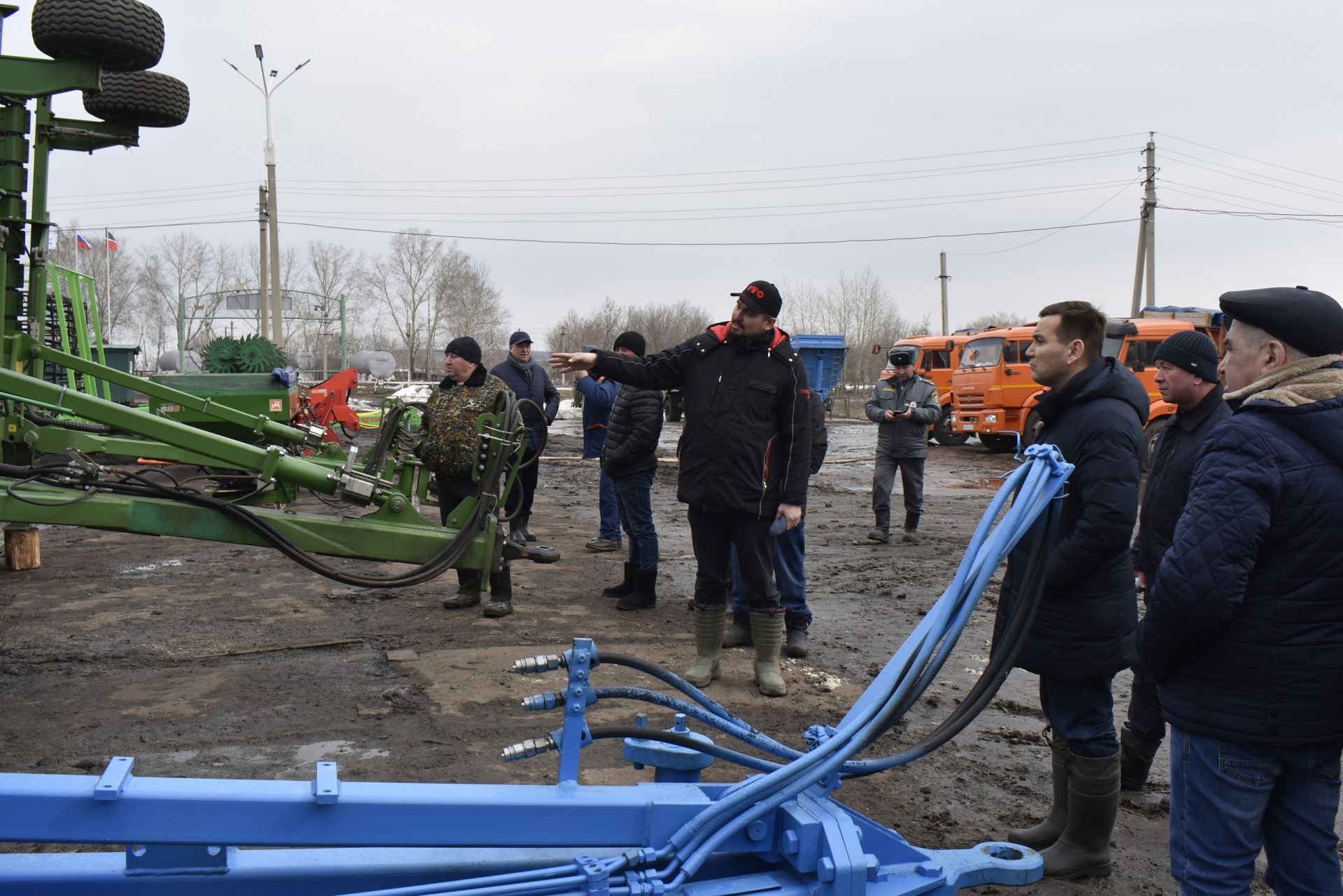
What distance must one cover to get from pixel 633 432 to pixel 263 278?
79.5ft

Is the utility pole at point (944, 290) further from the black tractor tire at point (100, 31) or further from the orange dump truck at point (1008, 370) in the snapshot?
the black tractor tire at point (100, 31)

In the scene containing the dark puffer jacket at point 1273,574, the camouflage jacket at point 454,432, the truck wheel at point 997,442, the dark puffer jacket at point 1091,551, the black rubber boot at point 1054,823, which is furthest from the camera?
the truck wheel at point 997,442

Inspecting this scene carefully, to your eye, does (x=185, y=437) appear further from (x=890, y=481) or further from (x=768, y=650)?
(x=890, y=481)

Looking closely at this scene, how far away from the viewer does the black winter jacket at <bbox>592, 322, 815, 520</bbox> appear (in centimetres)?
496

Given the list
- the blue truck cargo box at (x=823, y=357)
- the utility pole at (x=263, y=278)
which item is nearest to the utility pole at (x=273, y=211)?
the utility pole at (x=263, y=278)

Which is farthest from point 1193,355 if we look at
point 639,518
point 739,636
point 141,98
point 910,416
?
point 910,416

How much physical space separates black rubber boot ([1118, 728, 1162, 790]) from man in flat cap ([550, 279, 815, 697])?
1601 millimetres

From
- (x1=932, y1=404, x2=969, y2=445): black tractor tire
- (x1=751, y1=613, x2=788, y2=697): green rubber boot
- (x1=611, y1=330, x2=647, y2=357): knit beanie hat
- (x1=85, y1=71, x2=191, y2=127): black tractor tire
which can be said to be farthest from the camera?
(x1=932, y1=404, x2=969, y2=445): black tractor tire

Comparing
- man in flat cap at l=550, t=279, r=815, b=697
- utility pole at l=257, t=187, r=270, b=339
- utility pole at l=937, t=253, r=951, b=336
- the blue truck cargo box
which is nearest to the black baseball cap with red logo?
man in flat cap at l=550, t=279, r=815, b=697

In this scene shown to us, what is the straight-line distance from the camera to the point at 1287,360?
244cm

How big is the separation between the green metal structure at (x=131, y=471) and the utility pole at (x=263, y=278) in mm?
20900

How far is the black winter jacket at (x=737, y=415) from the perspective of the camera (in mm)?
4965

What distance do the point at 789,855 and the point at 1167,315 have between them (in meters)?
23.6

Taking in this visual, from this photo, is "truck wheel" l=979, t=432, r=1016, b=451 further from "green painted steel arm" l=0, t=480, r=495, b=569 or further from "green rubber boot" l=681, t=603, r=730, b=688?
"green painted steel arm" l=0, t=480, r=495, b=569
